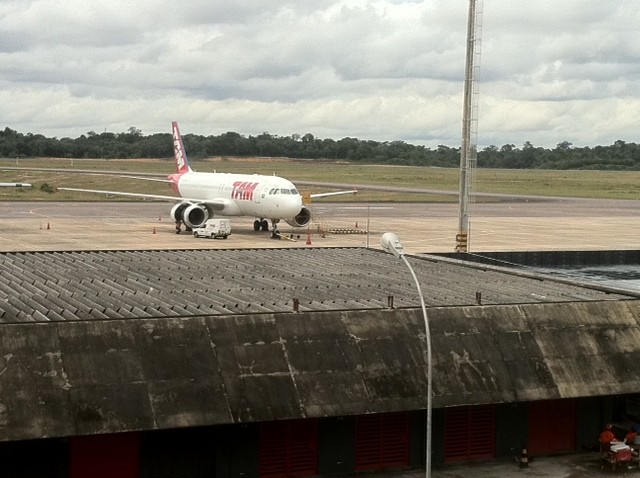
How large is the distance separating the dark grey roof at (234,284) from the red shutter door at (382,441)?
13.8 feet

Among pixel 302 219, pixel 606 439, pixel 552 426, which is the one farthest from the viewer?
pixel 302 219

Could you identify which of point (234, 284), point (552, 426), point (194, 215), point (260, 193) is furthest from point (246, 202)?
point (552, 426)

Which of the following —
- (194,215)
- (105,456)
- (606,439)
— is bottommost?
(606,439)

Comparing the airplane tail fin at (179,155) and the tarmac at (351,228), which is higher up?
the airplane tail fin at (179,155)

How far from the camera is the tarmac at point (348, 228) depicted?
80.9 m

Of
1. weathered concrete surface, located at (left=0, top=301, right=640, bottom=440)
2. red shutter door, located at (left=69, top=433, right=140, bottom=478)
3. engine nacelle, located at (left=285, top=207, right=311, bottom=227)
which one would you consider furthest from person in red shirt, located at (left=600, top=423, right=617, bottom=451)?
engine nacelle, located at (left=285, top=207, right=311, bottom=227)

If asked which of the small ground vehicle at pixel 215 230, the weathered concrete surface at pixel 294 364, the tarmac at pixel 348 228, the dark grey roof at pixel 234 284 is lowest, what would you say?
the tarmac at pixel 348 228

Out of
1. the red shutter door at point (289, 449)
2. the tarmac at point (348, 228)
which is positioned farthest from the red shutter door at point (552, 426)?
the tarmac at point (348, 228)

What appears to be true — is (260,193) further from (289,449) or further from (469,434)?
(289,449)

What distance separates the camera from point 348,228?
332ft

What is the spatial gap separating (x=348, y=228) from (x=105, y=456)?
7444 centimetres

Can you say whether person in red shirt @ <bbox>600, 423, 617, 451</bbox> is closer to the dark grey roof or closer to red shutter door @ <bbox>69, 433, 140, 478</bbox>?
the dark grey roof

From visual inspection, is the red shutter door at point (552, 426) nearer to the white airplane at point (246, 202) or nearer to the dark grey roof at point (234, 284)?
the dark grey roof at point (234, 284)

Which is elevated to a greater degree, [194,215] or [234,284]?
[234,284]
